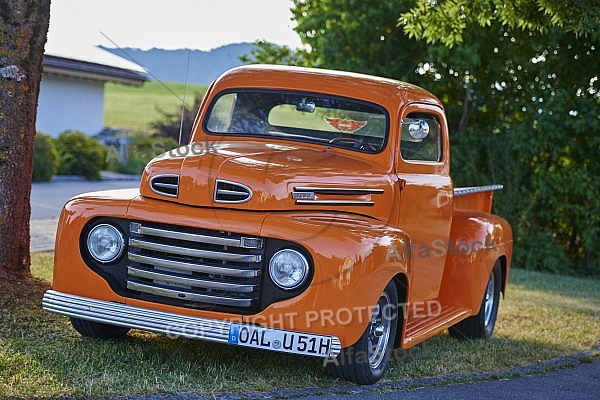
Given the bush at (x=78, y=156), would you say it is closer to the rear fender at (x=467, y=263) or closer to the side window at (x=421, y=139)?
Result: the rear fender at (x=467, y=263)

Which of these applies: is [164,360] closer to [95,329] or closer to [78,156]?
[95,329]

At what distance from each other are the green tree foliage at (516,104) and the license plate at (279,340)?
9.78 m

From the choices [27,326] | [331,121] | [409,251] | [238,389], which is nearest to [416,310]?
[409,251]

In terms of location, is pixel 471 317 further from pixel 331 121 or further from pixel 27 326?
pixel 27 326

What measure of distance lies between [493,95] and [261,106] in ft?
32.7

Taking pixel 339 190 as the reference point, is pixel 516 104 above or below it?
above

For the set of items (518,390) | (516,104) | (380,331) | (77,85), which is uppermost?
(516,104)

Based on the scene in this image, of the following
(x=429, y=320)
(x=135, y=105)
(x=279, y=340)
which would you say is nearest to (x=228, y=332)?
(x=279, y=340)

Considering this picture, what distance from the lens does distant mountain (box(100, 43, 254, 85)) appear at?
7.53 meters

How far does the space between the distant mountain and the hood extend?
91 centimetres

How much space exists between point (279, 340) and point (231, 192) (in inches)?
38.9

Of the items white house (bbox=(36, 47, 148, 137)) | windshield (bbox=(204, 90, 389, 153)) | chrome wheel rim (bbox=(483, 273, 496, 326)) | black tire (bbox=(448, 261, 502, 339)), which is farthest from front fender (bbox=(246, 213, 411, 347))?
white house (bbox=(36, 47, 148, 137))

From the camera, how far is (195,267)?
6.05 meters

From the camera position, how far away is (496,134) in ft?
54.7
